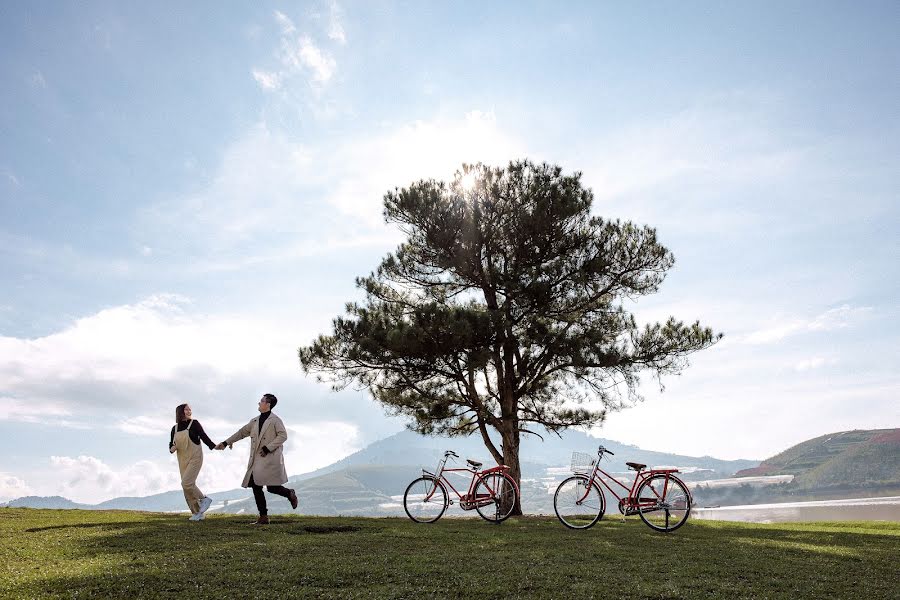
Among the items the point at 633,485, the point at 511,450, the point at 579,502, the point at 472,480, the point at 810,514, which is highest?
the point at 511,450

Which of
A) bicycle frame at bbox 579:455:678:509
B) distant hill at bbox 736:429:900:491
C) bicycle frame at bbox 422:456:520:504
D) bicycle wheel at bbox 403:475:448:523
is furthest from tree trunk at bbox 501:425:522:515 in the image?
distant hill at bbox 736:429:900:491

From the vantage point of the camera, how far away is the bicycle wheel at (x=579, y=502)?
10688 mm

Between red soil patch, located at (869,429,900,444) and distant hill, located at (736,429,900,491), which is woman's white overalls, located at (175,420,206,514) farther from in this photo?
red soil patch, located at (869,429,900,444)

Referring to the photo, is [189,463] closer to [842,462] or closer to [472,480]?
[472,480]

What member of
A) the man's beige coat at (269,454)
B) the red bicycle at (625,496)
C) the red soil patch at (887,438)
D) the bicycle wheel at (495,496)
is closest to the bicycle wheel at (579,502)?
the red bicycle at (625,496)

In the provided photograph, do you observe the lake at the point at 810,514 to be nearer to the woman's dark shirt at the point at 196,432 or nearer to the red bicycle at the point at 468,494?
the red bicycle at the point at 468,494

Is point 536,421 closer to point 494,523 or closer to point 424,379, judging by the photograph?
point 424,379

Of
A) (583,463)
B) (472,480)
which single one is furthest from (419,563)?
(583,463)

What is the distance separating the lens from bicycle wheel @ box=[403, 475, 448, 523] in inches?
453

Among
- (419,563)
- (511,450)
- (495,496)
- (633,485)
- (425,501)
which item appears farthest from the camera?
(511,450)

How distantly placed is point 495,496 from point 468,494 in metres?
0.56

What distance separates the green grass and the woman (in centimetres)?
106

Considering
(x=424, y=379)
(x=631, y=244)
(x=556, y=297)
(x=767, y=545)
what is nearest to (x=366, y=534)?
(x=767, y=545)

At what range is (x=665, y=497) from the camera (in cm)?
1050
